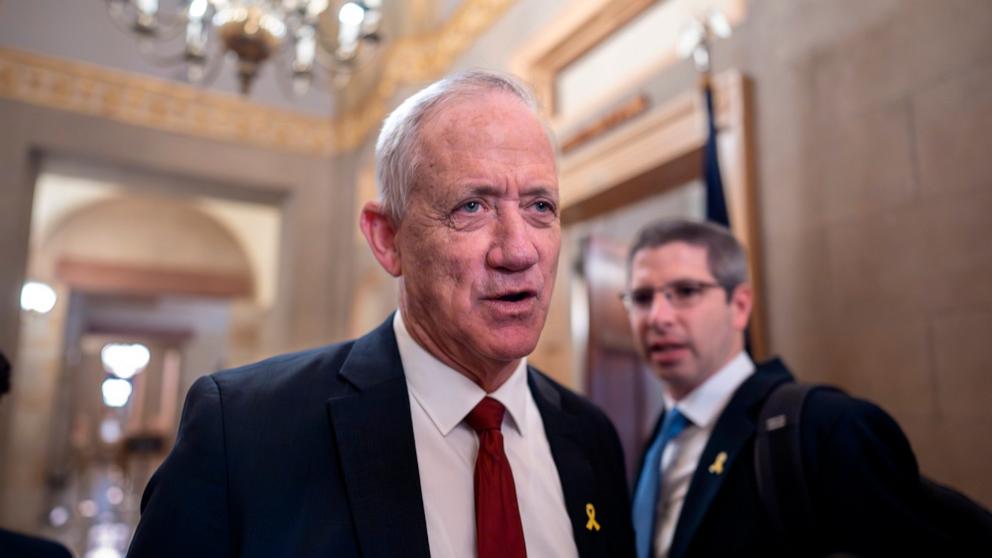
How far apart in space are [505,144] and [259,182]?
21.5ft

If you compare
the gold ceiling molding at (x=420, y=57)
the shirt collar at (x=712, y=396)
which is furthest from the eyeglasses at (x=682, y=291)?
the gold ceiling molding at (x=420, y=57)

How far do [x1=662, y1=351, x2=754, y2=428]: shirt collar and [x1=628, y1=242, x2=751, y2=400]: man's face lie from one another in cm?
2

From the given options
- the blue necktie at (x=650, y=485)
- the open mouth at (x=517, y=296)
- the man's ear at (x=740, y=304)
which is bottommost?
the blue necktie at (x=650, y=485)

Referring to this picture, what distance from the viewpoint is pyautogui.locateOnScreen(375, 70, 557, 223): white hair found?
1.27 metres

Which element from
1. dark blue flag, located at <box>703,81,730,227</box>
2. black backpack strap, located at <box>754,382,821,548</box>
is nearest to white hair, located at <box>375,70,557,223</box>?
black backpack strap, located at <box>754,382,821,548</box>

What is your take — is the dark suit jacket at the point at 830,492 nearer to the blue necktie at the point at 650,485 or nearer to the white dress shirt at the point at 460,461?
the blue necktie at the point at 650,485

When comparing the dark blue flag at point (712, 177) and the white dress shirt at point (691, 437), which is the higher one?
the dark blue flag at point (712, 177)

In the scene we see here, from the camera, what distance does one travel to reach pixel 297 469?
3.83 feet

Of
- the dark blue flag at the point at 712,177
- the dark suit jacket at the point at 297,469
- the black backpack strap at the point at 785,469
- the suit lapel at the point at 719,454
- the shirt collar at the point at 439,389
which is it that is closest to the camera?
the dark suit jacket at the point at 297,469

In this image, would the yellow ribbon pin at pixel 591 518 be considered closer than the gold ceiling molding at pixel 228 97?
Yes

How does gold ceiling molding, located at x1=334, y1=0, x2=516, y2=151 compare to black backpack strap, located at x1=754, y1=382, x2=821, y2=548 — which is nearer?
black backpack strap, located at x1=754, y1=382, x2=821, y2=548

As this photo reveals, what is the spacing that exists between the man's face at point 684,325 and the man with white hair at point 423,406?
0.79 metres

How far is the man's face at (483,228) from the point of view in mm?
1215

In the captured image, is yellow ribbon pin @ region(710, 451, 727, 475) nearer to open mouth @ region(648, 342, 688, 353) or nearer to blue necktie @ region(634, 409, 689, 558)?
blue necktie @ region(634, 409, 689, 558)
